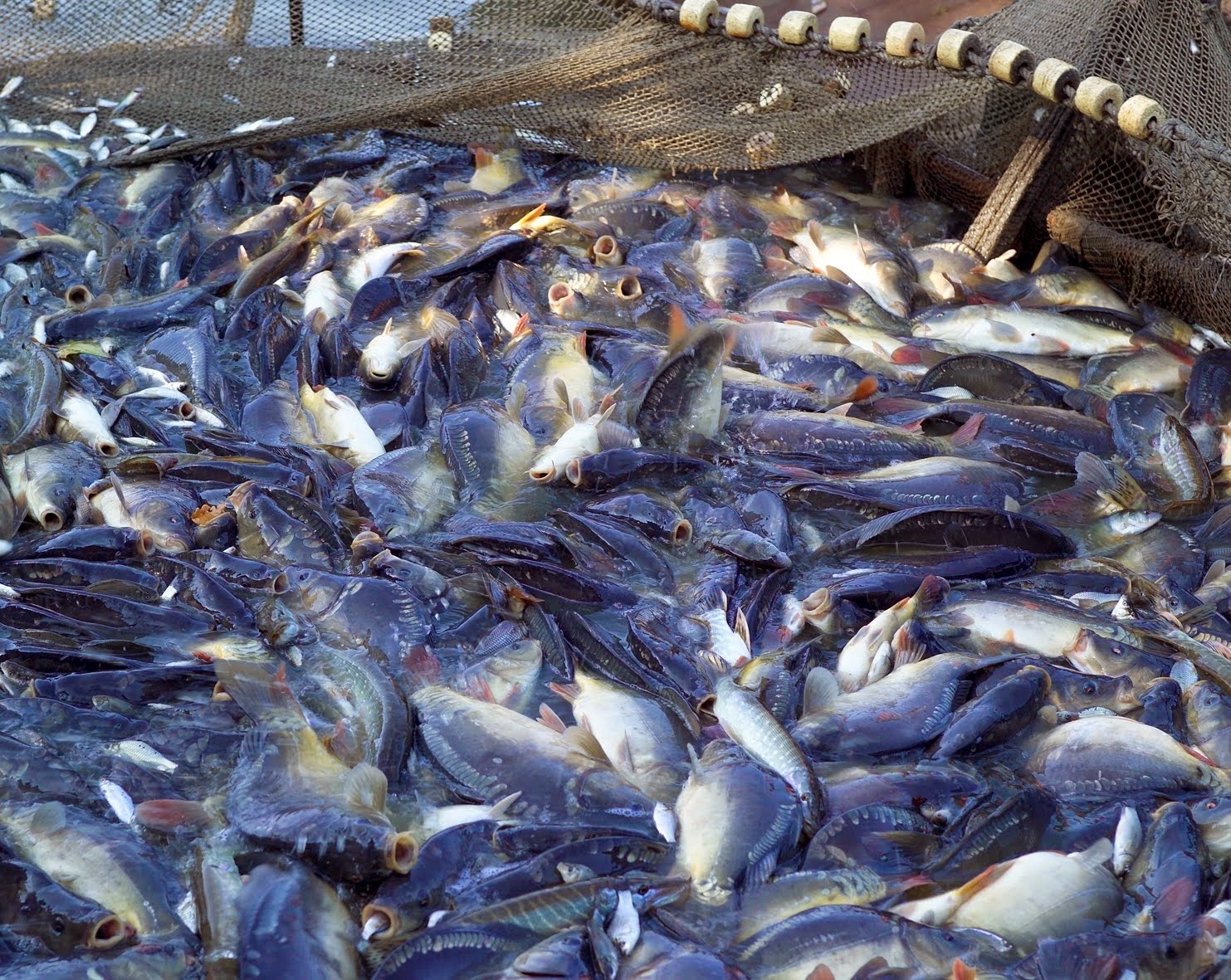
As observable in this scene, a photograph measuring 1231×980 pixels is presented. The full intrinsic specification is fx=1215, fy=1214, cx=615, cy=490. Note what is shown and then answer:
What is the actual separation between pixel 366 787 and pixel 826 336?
2824 mm

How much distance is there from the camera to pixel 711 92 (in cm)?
633

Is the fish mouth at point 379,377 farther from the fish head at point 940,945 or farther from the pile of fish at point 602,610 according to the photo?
the fish head at point 940,945

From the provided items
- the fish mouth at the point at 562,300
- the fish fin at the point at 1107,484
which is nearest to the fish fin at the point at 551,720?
the fish fin at the point at 1107,484

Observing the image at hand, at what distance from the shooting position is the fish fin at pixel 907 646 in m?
3.45

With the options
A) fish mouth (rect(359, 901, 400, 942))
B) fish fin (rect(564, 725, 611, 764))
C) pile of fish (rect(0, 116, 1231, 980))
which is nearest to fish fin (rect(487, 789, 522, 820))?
pile of fish (rect(0, 116, 1231, 980))

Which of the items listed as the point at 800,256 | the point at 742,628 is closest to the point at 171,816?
the point at 742,628

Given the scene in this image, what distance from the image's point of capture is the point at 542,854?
2.76m

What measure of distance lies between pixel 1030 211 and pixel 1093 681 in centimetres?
322

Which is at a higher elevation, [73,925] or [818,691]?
[818,691]

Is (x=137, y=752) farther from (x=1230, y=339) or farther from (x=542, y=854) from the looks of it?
(x=1230, y=339)

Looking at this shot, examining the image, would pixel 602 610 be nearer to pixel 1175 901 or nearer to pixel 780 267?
pixel 1175 901

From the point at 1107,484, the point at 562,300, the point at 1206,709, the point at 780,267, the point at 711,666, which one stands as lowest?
the point at 711,666

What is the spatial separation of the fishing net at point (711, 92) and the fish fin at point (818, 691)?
280 cm

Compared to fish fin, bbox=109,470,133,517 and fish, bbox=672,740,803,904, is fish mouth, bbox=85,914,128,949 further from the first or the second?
fish fin, bbox=109,470,133,517
